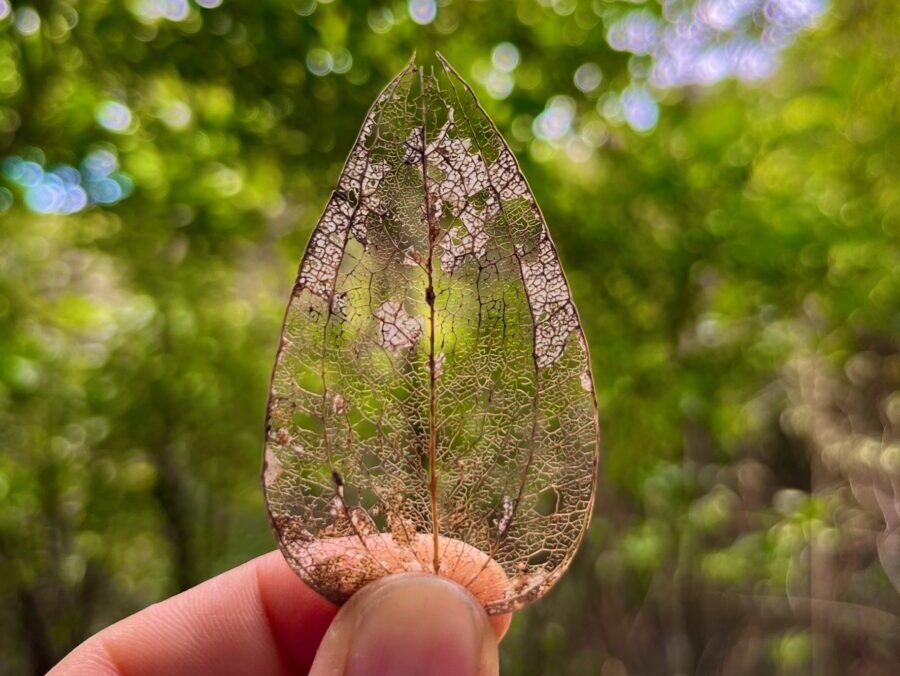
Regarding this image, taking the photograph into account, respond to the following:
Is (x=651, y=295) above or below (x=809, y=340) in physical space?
above

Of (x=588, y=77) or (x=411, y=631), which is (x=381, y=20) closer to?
(x=588, y=77)

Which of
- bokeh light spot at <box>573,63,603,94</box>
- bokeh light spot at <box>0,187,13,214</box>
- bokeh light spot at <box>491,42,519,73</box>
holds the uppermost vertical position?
bokeh light spot at <box>491,42,519,73</box>

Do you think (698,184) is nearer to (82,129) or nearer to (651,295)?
(651,295)

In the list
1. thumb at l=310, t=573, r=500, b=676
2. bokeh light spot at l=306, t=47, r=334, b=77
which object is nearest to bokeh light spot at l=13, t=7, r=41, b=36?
bokeh light spot at l=306, t=47, r=334, b=77

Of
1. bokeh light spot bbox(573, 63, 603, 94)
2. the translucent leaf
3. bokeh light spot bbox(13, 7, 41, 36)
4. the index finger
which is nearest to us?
the translucent leaf

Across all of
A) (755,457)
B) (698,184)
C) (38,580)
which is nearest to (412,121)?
(698,184)

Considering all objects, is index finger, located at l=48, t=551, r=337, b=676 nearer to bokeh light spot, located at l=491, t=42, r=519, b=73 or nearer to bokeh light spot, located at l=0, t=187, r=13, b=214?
bokeh light spot, located at l=0, t=187, r=13, b=214

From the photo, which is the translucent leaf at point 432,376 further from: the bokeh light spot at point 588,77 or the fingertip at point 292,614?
the bokeh light spot at point 588,77
